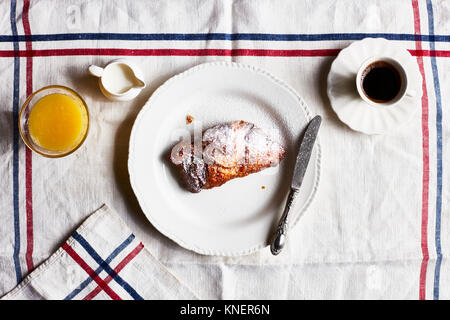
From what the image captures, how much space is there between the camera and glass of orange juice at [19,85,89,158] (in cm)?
102

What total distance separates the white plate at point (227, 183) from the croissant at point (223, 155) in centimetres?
5

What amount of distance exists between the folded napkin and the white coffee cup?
0.72m

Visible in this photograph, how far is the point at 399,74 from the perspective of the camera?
3.32 feet

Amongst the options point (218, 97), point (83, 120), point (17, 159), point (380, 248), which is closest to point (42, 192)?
point (17, 159)

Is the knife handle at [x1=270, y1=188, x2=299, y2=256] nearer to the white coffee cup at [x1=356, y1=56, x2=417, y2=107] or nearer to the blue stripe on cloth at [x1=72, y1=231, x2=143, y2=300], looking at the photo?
the white coffee cup at [x1=356, y1=56, x2=417, y2=107]

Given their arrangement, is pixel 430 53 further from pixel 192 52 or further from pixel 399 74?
pixel 192 52

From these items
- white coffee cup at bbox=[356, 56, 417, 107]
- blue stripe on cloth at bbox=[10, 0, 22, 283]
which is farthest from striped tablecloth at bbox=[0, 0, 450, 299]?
white coffee cup at bbox=[356, 56, 417, 107]

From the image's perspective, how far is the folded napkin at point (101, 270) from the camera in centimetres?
110

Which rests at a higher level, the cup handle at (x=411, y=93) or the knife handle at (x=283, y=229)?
the cup handle at (x=411, y=93)

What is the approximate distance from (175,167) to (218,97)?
23 centimetres

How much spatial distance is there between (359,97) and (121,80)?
65 centimetres

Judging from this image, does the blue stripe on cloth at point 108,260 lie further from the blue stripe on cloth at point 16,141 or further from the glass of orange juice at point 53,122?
the glass of orange juice at point 53,122

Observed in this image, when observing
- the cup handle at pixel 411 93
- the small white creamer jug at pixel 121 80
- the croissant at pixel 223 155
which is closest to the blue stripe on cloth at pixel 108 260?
the croissant at pixel 223 155
